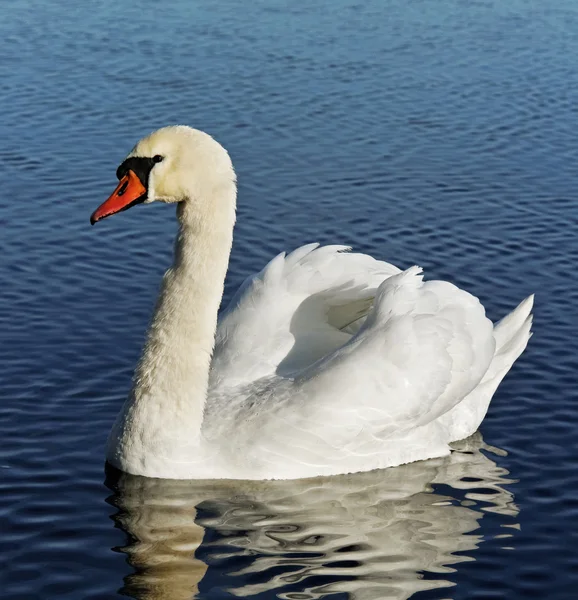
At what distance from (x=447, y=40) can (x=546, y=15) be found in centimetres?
321

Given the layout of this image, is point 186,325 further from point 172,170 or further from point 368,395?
point 368,395

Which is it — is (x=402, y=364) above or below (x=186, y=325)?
below

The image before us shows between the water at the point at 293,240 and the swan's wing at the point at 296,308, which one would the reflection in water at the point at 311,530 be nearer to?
the water at the point at 293,240

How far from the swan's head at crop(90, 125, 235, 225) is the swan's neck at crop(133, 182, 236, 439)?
0.13 meters

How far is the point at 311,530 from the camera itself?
26.7ft

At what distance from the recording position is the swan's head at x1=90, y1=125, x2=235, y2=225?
8.34 meters

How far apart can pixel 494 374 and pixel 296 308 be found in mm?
1646

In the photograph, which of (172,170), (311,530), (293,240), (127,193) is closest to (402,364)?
(311,530)

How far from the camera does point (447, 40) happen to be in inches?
901

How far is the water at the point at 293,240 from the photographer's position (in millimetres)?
7852

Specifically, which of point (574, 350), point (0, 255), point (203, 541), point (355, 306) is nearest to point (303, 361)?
point (355, 306)

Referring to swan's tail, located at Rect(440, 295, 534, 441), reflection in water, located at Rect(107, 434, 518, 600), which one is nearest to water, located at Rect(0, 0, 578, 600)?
reflection in water, located at Rect(107, 434, 518, 600)

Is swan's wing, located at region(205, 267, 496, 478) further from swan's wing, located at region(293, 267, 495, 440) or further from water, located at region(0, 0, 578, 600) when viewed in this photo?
water, located at region(0, 0, 578, 600)

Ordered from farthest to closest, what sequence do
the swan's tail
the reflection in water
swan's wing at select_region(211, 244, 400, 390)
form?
the swan's tail → swan's wing at select_region(211, 244, 400, 390) → the reflection in water
